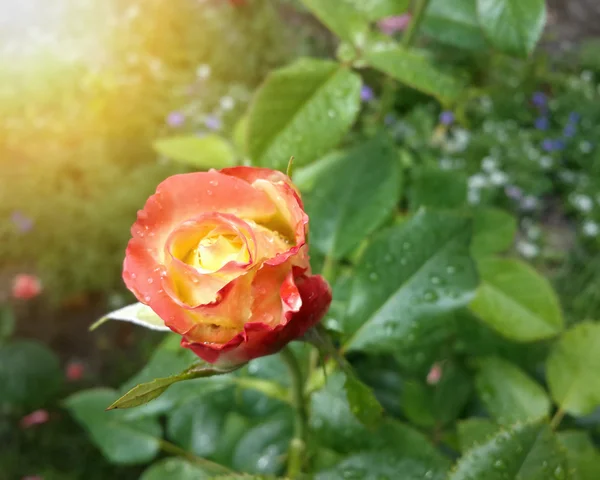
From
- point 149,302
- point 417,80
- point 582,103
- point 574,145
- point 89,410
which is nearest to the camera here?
point 149,302

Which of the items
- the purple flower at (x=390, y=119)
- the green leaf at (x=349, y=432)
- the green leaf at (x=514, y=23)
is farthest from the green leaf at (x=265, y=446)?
the purple flower at (x=390, y=119)

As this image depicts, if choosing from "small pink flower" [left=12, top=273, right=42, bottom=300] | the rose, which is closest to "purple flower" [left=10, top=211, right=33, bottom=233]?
"small pink flower" [left=12, top=273, right=42, bottom=300]

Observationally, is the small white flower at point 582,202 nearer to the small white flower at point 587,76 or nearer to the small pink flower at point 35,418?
the small white flower at point 587,76

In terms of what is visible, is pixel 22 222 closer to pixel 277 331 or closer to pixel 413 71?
pixel 413 71

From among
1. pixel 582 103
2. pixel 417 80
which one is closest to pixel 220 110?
pixel 417 80

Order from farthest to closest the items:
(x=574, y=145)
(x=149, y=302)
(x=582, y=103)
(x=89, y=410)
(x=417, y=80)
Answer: (x=582, y=103), (x=574, y=145), (x=89, y=410), (x=417, y=80), (x=149, y=302)

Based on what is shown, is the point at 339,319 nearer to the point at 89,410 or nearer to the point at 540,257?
the point at 89,410
